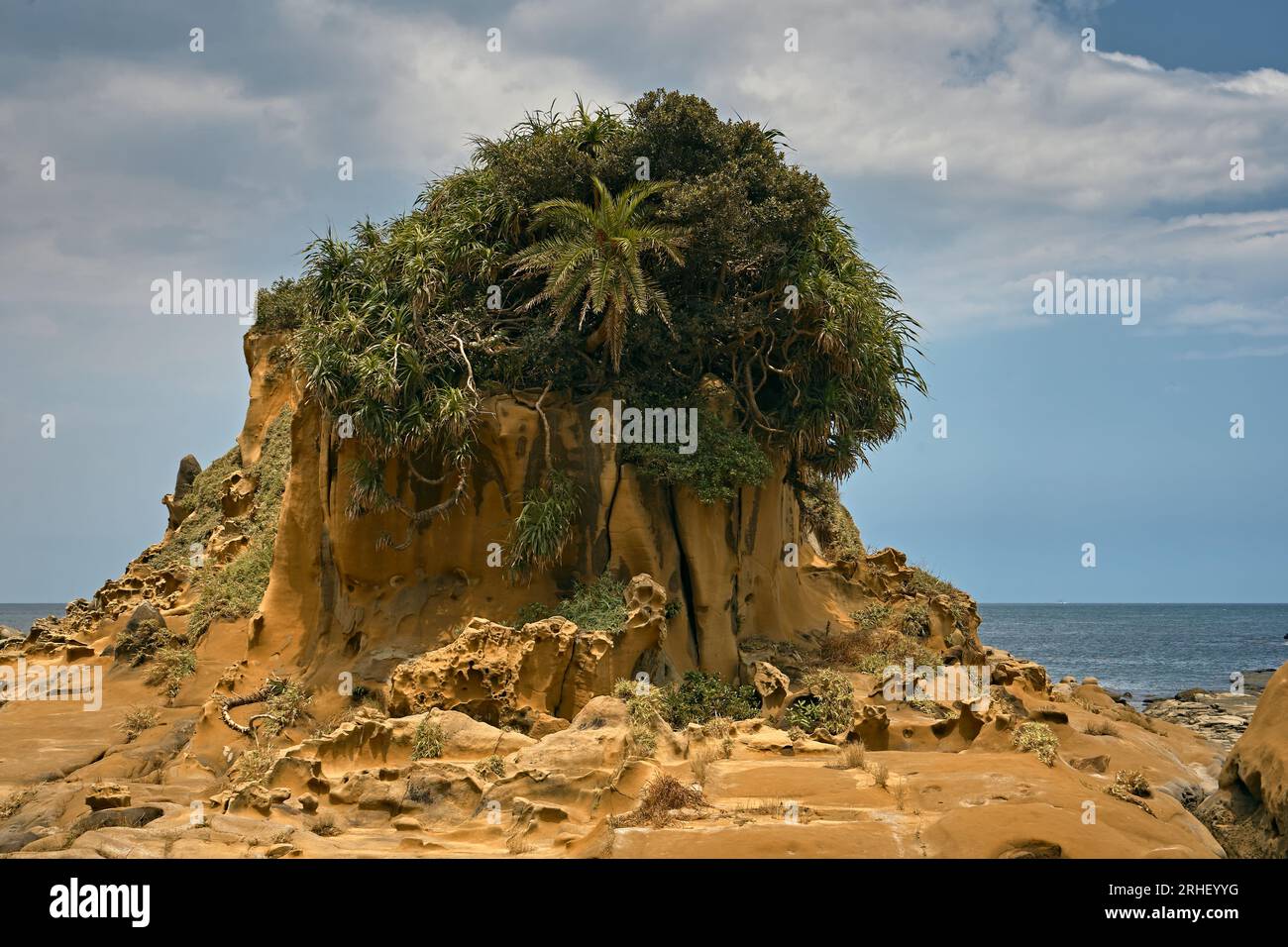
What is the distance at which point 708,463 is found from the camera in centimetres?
1838

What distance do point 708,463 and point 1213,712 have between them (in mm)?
19503

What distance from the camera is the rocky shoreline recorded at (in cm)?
2636

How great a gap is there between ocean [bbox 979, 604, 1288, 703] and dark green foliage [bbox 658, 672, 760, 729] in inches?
1006

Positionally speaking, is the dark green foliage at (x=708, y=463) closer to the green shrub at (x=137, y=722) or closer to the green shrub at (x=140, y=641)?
the green shrub at (x=137, y=722)

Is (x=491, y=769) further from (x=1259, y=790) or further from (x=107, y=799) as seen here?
(x=1259, y=790)

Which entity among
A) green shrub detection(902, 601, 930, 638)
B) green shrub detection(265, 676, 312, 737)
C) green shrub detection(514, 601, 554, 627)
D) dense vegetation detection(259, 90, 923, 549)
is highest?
dense vegetation detection(259, 90, 923, 549)

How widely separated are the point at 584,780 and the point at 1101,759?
7.53 m

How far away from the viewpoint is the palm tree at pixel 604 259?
690 inches

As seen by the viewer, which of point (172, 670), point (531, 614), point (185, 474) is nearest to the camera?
point (531, 614)

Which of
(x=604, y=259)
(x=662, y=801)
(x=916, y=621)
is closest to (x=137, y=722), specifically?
(x=604, y=259)

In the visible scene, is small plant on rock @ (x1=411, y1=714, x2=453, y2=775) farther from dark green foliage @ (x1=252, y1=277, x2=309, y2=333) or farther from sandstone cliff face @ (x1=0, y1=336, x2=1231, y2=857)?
dark green foliage @ (x1=252, y1=277, x2=309, y2=333)

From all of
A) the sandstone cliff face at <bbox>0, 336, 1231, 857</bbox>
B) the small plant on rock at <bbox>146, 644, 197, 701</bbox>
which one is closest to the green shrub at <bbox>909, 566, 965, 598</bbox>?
the sandstone cliff face at <bbox>0, 336, 1231, 857</bbox>

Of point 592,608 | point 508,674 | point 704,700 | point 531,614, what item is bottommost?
point 704,700
